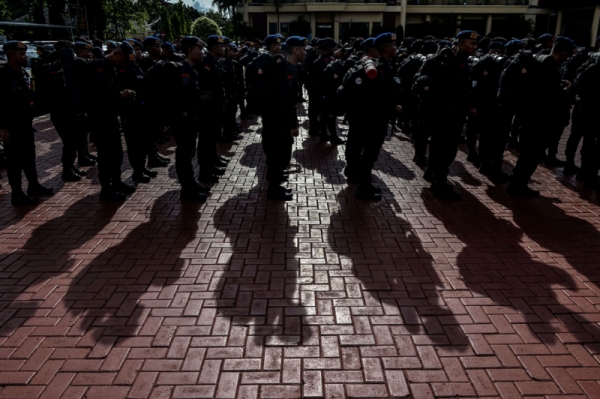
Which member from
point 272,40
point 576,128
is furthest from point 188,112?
point 576,128

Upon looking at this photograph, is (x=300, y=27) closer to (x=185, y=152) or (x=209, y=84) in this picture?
(x=209, y=84)

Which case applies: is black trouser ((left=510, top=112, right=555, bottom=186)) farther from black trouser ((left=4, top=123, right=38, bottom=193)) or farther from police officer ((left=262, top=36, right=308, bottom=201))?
black trouser ((left=4, top=123, right=38, bottom=193))

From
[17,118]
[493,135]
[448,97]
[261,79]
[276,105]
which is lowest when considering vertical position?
[493,135]

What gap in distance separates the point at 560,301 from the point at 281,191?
3.54 meters

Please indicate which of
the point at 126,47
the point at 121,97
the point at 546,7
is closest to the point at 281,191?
the point at 121,97

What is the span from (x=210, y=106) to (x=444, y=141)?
3313 millimetres

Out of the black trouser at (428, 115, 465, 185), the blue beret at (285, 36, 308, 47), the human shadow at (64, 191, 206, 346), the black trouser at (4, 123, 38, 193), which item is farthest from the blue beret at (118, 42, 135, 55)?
the black trouser at (428, 115, 465, 185)

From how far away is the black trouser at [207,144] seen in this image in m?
6.59

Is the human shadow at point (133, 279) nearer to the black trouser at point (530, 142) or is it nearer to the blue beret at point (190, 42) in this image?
the blue beret at point (190, 42)

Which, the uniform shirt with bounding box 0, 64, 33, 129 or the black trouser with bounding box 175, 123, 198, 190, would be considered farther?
the black trouser with bounding box 175, 123, 198, 190

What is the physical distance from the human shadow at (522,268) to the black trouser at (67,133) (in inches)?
207

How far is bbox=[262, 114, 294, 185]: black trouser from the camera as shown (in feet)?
19.1

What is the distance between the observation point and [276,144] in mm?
6000

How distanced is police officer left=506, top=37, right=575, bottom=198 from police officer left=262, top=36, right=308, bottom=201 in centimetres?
287
